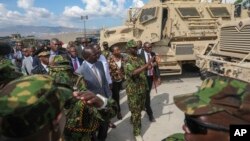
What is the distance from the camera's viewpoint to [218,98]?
143 cm

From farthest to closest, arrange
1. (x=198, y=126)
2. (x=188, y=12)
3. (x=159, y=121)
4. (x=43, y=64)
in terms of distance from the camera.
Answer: (x=188, y=12), (x=159, y=121), (x=43, y=64), (x=198, y=126)

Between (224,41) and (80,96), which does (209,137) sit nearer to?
(80,96)

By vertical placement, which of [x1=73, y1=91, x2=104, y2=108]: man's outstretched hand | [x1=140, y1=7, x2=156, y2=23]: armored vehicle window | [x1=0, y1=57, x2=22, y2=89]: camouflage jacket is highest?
[x1=140, y1=7, x2=156, y2=23]: armored vehicle window

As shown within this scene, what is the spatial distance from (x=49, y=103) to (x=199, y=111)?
62 centimetres

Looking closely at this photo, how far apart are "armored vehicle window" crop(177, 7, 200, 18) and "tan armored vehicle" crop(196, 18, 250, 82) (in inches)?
68.1

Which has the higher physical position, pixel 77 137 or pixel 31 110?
pixel 31 110

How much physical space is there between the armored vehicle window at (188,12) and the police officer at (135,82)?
18.9ft

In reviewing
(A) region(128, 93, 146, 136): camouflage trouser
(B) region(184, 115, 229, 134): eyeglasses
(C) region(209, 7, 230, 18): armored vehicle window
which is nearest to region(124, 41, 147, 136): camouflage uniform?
(A) region(128, 93, 146, 136): camouflage trouser

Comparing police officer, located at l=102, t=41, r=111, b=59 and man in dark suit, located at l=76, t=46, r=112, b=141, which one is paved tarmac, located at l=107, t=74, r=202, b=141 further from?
man in dark suit, located at l=76, t=46, r=112, b=141

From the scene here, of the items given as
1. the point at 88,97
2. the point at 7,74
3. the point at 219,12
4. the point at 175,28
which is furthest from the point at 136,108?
the point at 219,12

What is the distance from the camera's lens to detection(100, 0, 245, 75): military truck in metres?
10.3

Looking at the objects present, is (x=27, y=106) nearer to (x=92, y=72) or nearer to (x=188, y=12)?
(x=92, y=72)

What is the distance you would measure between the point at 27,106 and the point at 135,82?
4.20m

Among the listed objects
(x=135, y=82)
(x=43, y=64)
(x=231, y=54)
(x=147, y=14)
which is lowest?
(x=135, y=82)
